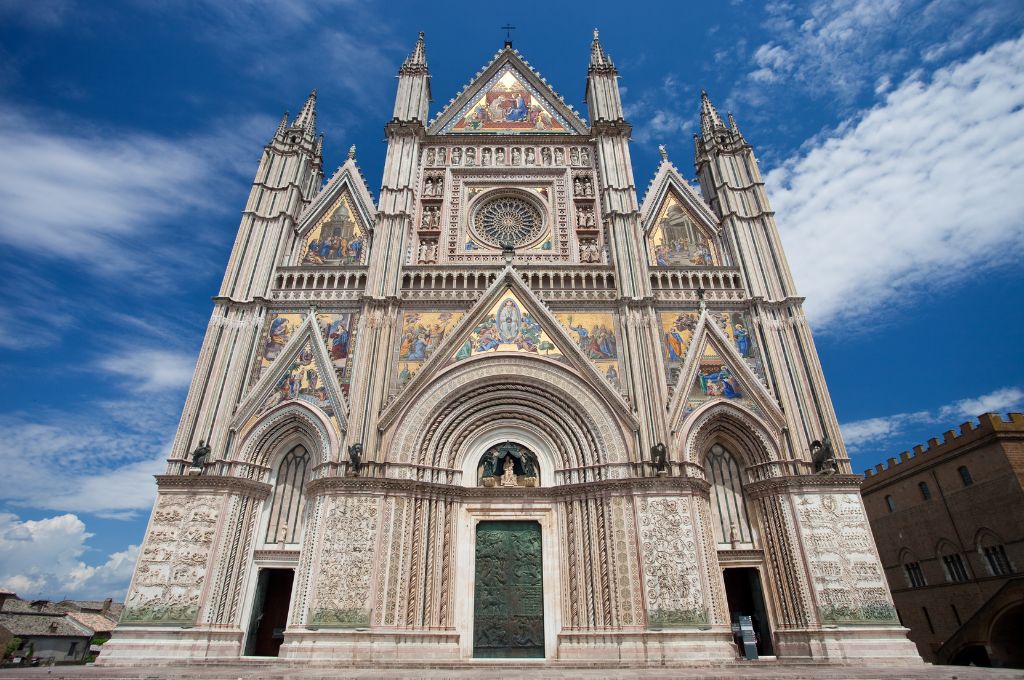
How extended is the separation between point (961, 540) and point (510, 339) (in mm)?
20575

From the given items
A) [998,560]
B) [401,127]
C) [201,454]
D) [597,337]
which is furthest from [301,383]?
[998,560]

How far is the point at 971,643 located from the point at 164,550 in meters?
24.6

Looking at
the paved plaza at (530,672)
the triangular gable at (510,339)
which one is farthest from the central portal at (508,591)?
the triangular gable at (510,339)

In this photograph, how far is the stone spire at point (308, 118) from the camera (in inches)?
856

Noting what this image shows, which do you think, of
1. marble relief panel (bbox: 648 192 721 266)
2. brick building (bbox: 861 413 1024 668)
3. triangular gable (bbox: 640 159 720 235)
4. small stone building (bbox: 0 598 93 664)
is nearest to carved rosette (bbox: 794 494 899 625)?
brick building (bbox: 861 413 1024 668)

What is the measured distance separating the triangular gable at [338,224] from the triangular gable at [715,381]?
11211 mm

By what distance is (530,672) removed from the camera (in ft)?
36.2

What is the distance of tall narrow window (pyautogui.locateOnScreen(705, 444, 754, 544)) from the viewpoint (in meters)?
15.5

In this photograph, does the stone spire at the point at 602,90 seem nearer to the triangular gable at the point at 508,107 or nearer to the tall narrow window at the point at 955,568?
the triangular gable at the point at 508,107

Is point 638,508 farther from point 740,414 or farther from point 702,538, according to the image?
point 740,414

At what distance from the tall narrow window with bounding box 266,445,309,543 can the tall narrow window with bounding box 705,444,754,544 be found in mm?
11740

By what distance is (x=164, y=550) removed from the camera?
13.9m

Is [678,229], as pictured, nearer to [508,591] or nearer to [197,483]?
[508,591]

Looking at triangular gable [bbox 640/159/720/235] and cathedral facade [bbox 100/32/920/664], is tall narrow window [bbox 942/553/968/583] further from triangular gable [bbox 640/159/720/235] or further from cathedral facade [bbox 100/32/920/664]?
triangular gable [bbox 640/159/720/235]
